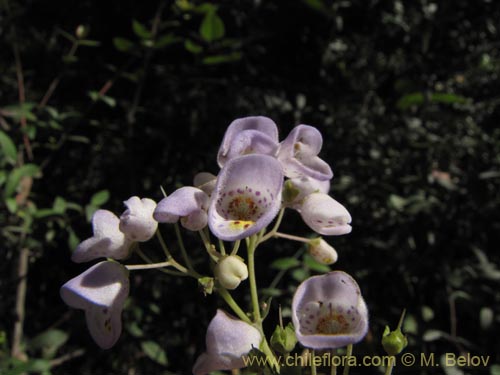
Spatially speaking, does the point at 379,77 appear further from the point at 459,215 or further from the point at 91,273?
the point at 91,273

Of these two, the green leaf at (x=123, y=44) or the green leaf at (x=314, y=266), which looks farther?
the green leaf at (x=123, y=44)

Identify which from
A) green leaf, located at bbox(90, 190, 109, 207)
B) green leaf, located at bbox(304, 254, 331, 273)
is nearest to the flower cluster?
green leaf, located at bbox(304, 254, 331, 273)

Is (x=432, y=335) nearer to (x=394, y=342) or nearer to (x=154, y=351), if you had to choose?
(x=154, y=351)

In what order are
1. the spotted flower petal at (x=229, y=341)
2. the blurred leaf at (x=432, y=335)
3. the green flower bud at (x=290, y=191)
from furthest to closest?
1. the blurred leaf at (x=432, y=335)
2. the green flower bud at (x=290, y=191)
3. the spotted flower petal at (x=229, y=341)

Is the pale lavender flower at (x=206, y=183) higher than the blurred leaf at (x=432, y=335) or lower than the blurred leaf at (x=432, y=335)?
higher

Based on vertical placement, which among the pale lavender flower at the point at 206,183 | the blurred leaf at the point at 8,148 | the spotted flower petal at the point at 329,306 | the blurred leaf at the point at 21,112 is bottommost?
the blurred leaf at the point at 8,148

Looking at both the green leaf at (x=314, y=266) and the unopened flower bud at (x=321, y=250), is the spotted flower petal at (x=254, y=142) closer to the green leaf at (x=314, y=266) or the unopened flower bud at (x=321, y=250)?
the unopened flower bud at (x=321, y=250)

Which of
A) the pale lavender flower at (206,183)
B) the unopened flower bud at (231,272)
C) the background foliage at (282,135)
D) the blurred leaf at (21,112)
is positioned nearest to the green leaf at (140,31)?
the background foliage at (282,135)
